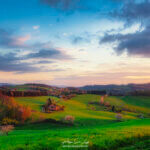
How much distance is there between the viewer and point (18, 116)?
211ft

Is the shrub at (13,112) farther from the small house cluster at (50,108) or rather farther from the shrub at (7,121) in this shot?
the small house cluster at (50,108)

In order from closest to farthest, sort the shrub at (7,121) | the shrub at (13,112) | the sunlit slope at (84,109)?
the shrub at (7,121) < the shrub at (13,112) < the sunlit slope at (84,109)

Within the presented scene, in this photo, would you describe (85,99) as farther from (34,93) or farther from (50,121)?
(50,121)

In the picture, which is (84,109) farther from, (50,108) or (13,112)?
(13,112)

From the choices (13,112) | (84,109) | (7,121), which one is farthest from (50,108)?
(7,121)

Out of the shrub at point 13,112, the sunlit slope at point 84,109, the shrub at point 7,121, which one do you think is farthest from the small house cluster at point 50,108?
the shrub at point 7,121

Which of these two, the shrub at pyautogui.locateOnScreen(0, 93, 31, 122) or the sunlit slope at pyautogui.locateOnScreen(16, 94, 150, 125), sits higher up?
the shrub at pyautogui.locateOnScreen(0, 93, 31, 122)

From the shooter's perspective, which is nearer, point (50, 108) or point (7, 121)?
point (7, 121)

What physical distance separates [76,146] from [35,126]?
142ft

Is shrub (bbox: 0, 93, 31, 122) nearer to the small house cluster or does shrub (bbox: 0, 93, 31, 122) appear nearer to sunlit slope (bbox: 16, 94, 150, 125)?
sunlit slope (bbox: 16, 94, 150, 125)

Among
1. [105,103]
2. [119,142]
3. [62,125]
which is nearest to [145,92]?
[105,103]

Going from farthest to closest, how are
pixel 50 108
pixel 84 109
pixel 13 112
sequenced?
pixel 84 109, pixel 50 108, pixel 13 112

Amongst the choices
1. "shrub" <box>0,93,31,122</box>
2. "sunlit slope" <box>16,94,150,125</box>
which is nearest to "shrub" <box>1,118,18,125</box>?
"shrub" <box>0,93,31,122</box>

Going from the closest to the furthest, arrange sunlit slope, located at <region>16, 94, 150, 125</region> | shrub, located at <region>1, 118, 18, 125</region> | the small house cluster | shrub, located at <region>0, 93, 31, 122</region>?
shrub, located at <region>1, 118, 18, 125</region> < shrub, located at <region>0, 93, 31, 122</region> < sunlit slope, located at <region>16, 94, 150, 125</region> < the small house cluster
